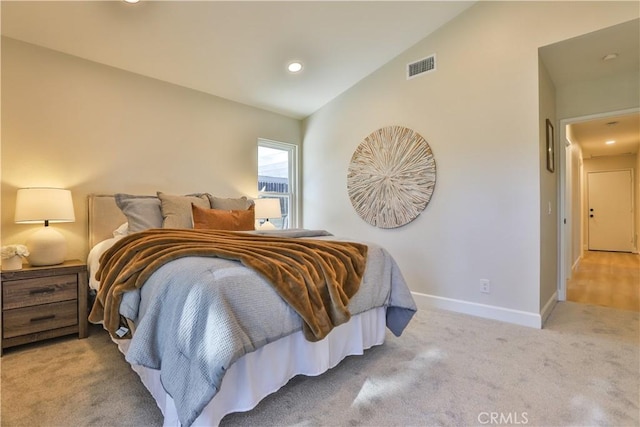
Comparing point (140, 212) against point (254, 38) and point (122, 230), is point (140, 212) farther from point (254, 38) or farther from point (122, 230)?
point (254, 38)

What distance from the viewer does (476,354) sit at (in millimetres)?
2078

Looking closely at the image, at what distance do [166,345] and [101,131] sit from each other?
2570 millimetres

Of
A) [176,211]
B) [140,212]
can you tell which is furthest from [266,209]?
[140,212]

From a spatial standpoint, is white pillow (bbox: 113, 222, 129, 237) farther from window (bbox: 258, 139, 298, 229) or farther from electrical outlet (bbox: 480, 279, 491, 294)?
electrical outlet (bbox: 480, 279, 491, 294)

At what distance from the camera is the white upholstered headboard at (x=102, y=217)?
9.12 feet

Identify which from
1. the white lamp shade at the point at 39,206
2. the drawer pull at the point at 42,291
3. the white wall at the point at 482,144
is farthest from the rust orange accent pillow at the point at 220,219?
the white wall at the point at 482,144

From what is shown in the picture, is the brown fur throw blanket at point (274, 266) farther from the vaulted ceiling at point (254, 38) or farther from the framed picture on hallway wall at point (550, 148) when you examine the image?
the framed picture on hallway wall at point (550, 148)

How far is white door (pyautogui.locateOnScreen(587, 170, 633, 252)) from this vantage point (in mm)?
6969

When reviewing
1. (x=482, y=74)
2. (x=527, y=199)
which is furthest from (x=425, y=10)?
(x=527, y=199)

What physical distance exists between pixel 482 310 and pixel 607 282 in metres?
2.66

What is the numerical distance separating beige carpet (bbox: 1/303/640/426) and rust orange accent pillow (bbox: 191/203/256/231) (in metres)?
1.10

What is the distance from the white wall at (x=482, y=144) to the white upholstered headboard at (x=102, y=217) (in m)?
2.63

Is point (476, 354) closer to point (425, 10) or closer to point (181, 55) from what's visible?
point (425, 10)

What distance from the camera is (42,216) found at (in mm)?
2332
